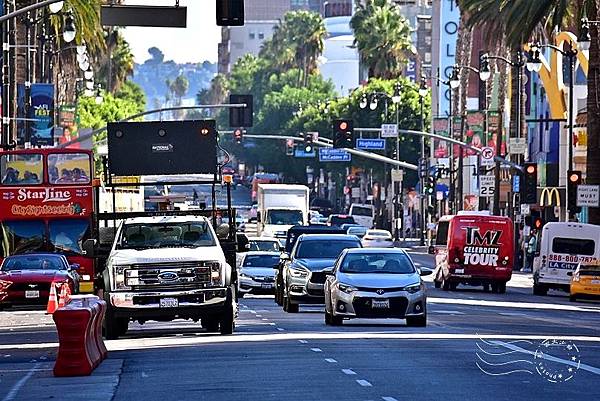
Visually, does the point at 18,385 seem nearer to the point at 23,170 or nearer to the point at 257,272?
the point at 23,170

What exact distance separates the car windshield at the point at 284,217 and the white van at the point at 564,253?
25150mm

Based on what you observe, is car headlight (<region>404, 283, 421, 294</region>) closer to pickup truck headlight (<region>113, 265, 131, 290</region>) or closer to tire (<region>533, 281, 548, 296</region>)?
pickup truck headlight (<region>113, 265, 131, 290</region>)

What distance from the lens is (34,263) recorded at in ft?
154

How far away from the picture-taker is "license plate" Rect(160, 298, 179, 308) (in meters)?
30.2

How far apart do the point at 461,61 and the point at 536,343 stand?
7312 cm

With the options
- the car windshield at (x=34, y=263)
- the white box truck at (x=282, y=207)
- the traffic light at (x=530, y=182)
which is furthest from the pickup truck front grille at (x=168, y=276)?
the white box truck at (x=282, y=207)

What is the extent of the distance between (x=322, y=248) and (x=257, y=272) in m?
13.9

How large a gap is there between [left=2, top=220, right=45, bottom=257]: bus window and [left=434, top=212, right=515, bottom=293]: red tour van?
1524cm

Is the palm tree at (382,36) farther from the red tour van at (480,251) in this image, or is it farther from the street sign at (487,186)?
the red tour van at (480,251)

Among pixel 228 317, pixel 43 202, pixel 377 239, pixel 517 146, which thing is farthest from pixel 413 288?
pixel 377 239

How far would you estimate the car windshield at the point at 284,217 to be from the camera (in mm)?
82750

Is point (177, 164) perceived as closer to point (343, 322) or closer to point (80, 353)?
point (343, 322)

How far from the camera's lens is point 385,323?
35562 millimetres

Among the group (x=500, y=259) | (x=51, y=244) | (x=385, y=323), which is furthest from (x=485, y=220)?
(x=385, y=323)
